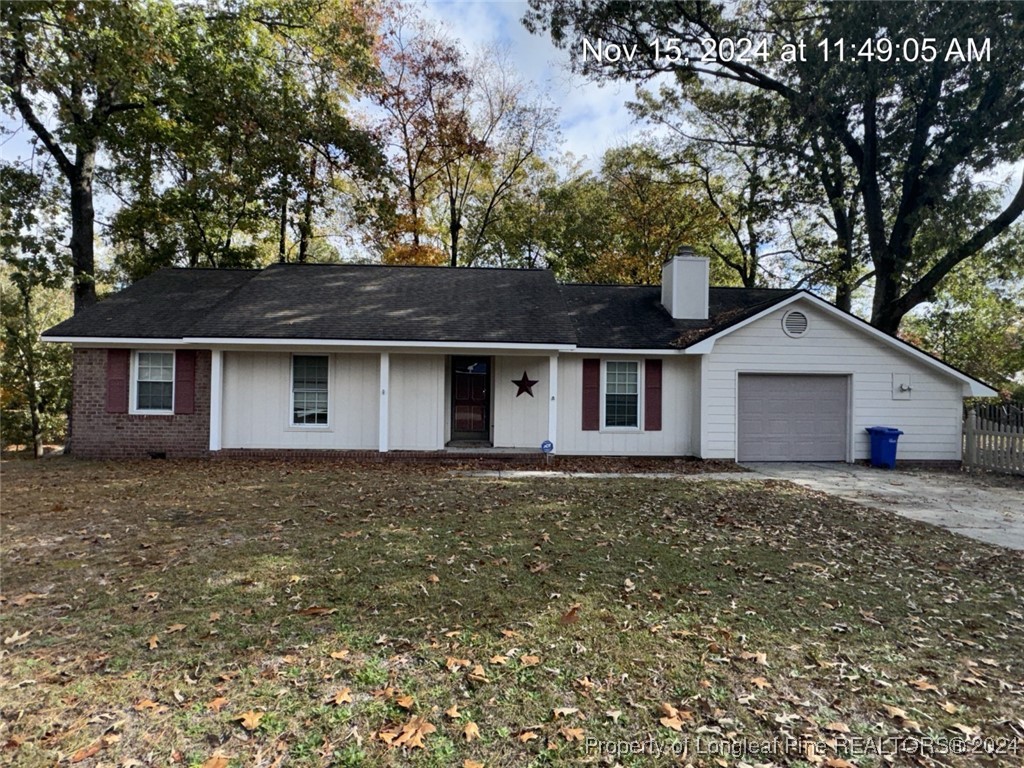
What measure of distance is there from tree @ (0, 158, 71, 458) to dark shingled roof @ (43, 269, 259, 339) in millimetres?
4588

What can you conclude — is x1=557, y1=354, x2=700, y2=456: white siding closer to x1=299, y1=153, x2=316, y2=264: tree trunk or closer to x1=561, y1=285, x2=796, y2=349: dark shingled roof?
x1=561, y1=285, x2=796, y2=349: dark shingled roof

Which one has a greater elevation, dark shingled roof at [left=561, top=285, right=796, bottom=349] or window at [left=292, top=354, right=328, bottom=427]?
dark shingled roof at [left=561, top=285, right=796, bottom=349]

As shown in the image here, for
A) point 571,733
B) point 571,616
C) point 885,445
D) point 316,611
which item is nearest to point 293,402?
point 316,611

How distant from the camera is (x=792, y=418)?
1239cm

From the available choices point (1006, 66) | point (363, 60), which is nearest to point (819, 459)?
point (1006, 66)

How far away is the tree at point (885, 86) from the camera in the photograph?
13.5 meters

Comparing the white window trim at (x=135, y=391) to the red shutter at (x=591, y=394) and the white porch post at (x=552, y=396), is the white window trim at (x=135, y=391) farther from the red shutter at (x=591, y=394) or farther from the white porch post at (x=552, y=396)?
the red shutter at (x=591, y=394)

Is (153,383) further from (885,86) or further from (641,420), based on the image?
(885,86)

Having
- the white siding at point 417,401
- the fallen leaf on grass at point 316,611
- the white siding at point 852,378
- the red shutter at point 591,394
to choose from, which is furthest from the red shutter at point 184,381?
the white siding at point 852,378

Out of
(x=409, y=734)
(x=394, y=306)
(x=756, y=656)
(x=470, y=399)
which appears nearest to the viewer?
(x=409, y=734)

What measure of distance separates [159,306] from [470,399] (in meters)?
7.79

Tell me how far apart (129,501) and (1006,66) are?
20.8 meters

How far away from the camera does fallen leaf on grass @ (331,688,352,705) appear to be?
2822 millimetres

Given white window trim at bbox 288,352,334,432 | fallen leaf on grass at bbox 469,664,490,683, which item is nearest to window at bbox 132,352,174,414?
white window trim at bbox 288,352,334,432
